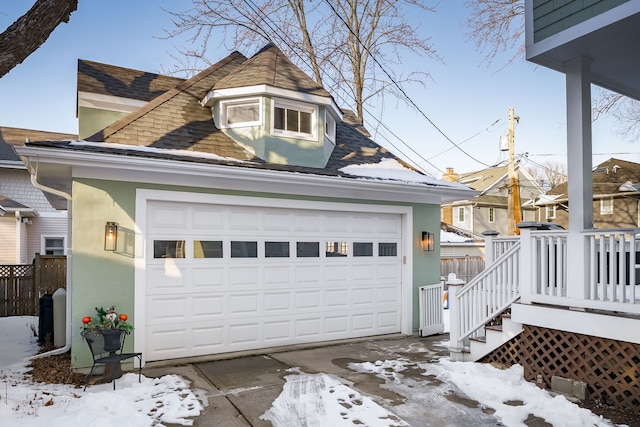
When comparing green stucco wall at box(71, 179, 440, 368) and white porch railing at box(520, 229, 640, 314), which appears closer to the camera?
white porch railing at box(520, 229, 640, 314)

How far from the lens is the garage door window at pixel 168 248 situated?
20.1ft

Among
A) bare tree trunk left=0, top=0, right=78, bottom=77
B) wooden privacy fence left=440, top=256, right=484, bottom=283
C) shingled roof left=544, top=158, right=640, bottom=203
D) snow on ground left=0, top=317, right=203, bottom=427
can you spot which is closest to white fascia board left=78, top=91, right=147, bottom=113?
bare tree trunk left=0, top=0, right=78, bottom=77

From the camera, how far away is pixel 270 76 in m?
7.57

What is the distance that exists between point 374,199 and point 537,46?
3.69 m

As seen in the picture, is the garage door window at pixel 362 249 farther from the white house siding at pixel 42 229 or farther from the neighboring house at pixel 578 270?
the white house siding at pixel 42 229

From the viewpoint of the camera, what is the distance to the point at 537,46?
474 cm

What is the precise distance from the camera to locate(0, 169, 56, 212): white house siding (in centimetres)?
1477

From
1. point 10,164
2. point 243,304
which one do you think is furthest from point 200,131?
point 10,164

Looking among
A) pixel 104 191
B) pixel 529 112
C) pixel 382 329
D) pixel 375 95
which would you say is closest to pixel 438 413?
pixel 382 329

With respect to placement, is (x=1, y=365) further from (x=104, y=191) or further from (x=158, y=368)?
(x=104, y=191)

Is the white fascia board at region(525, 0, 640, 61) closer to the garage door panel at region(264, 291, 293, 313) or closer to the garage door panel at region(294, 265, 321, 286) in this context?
the garage door panel at region(294, 265, 321, 286)

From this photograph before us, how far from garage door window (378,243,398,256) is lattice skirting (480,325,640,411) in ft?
9.83

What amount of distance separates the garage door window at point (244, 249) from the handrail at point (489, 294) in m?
3.21

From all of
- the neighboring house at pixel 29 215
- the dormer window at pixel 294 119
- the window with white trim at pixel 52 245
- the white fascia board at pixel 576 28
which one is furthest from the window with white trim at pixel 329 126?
the window with white trim at pixel 52 245
